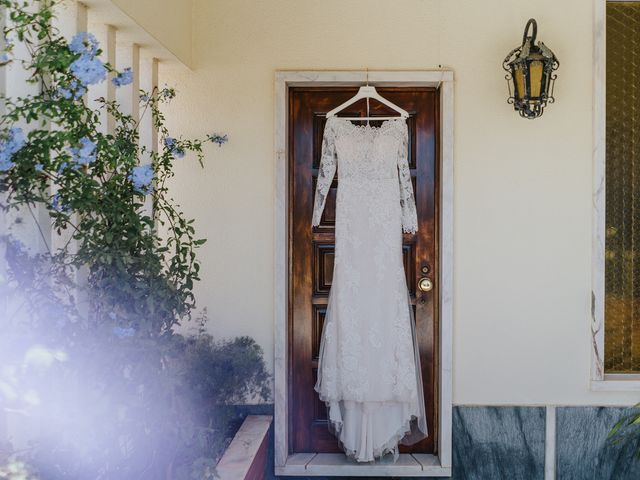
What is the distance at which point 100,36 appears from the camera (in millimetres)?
2578

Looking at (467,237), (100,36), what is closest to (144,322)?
(100,36)

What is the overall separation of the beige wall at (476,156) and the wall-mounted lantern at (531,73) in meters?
0.12

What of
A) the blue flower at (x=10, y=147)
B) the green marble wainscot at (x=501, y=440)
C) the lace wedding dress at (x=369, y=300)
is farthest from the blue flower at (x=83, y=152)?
the green marble wainscot at (x=501, y=440)

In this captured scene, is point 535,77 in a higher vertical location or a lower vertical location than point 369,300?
higher

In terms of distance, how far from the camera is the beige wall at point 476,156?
327 cm

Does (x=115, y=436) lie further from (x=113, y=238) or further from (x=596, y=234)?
(x=596, y=234)

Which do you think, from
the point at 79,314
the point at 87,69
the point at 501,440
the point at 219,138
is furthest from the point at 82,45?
the point at 501,440

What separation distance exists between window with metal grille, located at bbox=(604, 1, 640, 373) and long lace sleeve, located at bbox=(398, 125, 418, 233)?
1011 millimetres

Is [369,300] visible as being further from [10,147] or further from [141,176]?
[10,147]

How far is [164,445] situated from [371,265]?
1.56m

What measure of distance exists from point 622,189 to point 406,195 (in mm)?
1124

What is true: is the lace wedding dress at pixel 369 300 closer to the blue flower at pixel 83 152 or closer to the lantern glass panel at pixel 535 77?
the lantern glass panel at pixel 535 77

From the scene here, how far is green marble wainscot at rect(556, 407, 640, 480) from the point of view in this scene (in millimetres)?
3291

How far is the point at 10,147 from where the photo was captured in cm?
167
